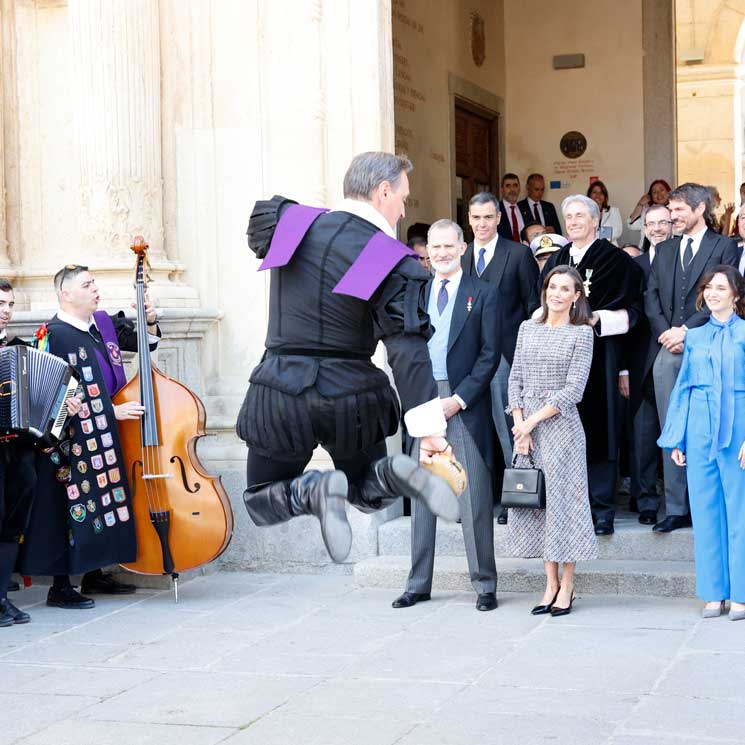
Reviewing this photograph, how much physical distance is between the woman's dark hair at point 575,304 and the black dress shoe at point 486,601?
147 centimetres

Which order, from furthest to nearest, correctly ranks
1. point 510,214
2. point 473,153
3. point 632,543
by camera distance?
point 473,153 < point 510,214 < point 632,543

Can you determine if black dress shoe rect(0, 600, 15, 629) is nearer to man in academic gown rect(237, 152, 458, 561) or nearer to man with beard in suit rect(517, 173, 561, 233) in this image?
man in academic gown rect(237, 152, 458, 561)

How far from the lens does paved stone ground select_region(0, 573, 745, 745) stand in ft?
17.9

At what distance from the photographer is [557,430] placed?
754 centimetres

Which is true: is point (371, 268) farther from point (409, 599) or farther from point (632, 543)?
point (632, 543)

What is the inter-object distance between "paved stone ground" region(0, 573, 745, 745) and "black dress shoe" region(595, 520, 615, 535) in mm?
495

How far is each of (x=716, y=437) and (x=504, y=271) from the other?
1647mm

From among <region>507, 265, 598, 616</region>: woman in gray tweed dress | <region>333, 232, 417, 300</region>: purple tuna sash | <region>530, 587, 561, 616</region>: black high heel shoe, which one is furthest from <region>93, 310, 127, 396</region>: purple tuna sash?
<region>333, 232, 417, 300</region>: purple tuna sash

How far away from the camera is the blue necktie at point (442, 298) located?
310 inches

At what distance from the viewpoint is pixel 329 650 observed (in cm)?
686

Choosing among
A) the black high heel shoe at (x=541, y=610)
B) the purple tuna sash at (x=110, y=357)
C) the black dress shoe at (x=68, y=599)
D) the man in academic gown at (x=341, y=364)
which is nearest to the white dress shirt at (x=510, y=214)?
the purple tuna sash at (x=110, y=357)

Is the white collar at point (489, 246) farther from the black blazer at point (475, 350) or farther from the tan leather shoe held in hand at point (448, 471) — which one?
the tan leather shoe held in hand at point (448, 471)

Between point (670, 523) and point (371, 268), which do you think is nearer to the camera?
point (371, 268)

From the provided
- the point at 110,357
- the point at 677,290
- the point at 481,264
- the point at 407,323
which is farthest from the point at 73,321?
the point at 407,323
